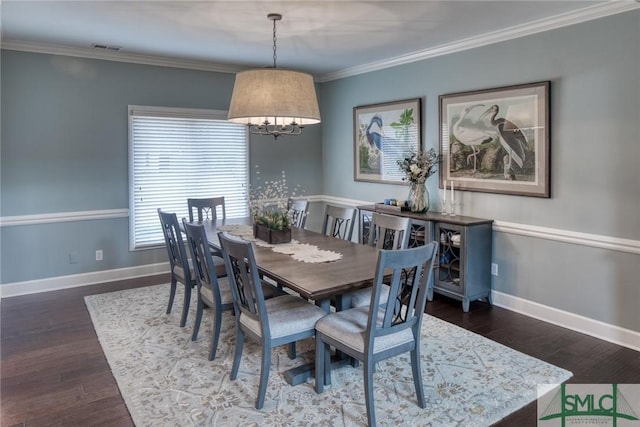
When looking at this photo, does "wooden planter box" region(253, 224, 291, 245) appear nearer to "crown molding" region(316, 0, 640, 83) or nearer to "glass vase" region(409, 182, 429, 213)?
"glass vase" region(409, 182, 429, 213)

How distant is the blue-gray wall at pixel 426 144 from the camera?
333 cm

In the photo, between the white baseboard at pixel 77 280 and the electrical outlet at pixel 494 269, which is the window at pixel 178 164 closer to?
the white baseboard at pixel 77 280

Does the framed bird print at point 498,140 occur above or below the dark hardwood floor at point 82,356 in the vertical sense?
above

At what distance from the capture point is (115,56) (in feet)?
15.9

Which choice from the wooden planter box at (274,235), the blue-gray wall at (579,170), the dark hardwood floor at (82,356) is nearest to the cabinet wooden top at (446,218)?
the blue-gray wall at (579,170)

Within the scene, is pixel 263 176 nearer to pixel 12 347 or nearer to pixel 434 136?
pixel 434 136

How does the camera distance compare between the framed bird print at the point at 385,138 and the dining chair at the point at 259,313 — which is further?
the framed bird print at the point at 385,138

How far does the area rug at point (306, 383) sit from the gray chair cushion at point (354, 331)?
402mm

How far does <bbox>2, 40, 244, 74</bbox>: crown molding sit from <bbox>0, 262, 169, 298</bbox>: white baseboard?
93.2 inches

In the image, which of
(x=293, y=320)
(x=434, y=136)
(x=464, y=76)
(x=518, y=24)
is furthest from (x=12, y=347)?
(x=518, y=24)

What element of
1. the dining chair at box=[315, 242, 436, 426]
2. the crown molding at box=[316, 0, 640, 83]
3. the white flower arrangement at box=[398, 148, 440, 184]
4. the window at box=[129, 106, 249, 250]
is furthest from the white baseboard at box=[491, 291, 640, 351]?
the window at box=[129, 106, 249, 250]

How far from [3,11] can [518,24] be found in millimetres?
4186

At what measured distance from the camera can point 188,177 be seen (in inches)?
215

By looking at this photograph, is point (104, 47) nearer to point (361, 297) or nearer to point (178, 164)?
point (178, 164)
